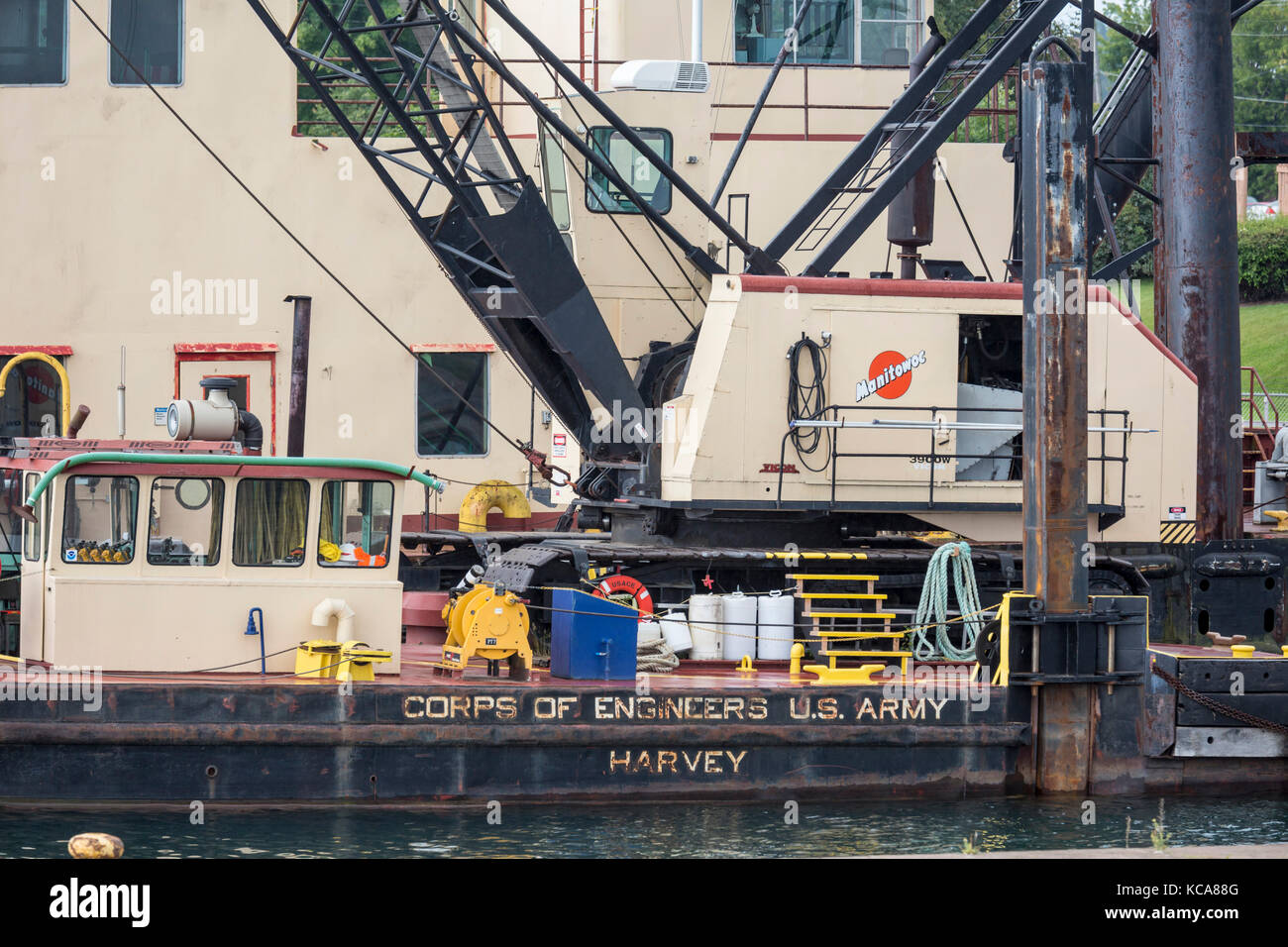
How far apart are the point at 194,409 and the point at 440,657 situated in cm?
310

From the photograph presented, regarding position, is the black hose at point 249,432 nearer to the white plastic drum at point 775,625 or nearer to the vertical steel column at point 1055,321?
the white plastic drum at point 775,625

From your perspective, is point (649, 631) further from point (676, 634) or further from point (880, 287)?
point (880, 287)

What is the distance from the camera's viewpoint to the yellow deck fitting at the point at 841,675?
1362 cm

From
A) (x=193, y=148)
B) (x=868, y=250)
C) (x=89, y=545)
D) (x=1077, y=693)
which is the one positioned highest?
(x=193, y=148)

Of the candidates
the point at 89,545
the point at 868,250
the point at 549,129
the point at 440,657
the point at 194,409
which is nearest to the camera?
the point at 89,545

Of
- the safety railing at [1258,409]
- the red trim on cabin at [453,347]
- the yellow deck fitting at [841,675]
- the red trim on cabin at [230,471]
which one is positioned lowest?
the yellow deck fitting at [841,675]

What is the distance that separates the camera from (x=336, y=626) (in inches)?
510

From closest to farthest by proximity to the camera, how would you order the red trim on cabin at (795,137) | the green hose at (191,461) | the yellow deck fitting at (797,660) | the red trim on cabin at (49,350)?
the green hose at (191,461)
the yellow deck fitting at (797,660)
the red trim on cabin at (795,137)
the red trim on cabin at (49,350)

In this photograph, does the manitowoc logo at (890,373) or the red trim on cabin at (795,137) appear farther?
the red trim on cabin at (795,137)

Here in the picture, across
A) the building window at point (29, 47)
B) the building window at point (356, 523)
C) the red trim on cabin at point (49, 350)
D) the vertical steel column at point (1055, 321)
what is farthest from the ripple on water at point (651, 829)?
the building window at point (29, 47)

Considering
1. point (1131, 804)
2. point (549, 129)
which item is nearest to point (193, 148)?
point (549, 129)

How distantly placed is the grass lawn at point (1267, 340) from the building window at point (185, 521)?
1024 inches
